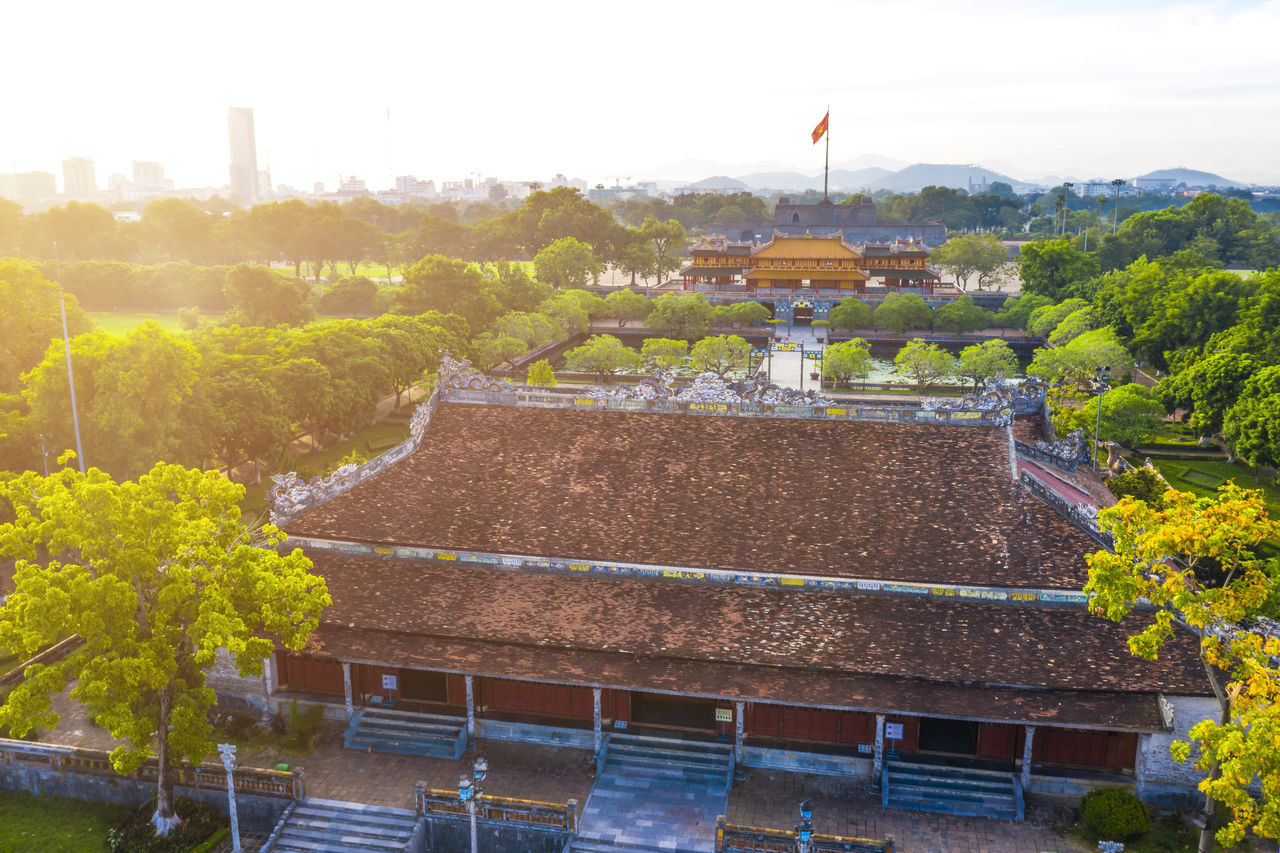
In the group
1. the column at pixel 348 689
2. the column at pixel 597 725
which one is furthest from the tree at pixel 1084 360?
the column at pixel 348 689

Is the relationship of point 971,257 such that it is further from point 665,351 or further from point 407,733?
point 407,733

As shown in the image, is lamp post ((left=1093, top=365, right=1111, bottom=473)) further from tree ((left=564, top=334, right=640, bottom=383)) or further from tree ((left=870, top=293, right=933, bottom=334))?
tree ((left=564, top=334, right=640, bottom=383))

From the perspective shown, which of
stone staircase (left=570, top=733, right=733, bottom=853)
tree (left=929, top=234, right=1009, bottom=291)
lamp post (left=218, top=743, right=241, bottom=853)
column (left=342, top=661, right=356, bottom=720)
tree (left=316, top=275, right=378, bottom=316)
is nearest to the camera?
lamp post (left=218, top=743, right=241, bottom=853)

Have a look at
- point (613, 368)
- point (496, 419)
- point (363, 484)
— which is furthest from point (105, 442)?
point (613, 368)

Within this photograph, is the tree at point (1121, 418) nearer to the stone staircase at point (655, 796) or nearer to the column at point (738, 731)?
the column at point (738, 731)

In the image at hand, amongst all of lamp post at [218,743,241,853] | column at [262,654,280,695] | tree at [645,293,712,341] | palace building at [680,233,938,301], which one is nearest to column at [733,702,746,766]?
lamp post at [218,743,241,853]

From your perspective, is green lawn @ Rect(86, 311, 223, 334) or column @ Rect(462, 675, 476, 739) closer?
column @ Rect(462, 675, 476, 739)

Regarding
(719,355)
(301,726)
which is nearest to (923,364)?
(719,355)
